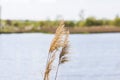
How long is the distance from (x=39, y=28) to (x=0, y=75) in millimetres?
54636

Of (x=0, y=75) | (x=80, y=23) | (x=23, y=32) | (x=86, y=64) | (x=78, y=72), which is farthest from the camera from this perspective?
(x=80, y=23)

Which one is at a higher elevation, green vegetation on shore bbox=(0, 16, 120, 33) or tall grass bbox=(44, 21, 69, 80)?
tall grass bbox=(44, 21, 69, 80)

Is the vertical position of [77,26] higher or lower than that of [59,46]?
lower

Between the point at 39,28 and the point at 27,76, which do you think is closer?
the point at 27,76

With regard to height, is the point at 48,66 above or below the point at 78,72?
above

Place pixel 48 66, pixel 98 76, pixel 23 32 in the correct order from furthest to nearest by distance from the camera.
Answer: pixel 23 32
pixel 98 76
pixel 48 66

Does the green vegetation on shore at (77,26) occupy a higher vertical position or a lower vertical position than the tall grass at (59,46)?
lower

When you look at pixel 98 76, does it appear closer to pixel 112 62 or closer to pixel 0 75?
pixel 0 75

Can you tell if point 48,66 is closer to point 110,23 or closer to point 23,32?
point 23,32

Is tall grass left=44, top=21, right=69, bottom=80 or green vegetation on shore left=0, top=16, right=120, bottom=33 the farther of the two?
green vegetation on shore left=0, top=16, right=120, bottom=33

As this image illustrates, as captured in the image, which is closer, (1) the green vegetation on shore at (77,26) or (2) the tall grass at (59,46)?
(2) the tall grass at (59,46)

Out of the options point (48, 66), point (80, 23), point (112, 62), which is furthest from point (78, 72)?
point (80, 23)

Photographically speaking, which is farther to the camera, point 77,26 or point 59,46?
point 77,26

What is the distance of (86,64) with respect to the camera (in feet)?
79.6
